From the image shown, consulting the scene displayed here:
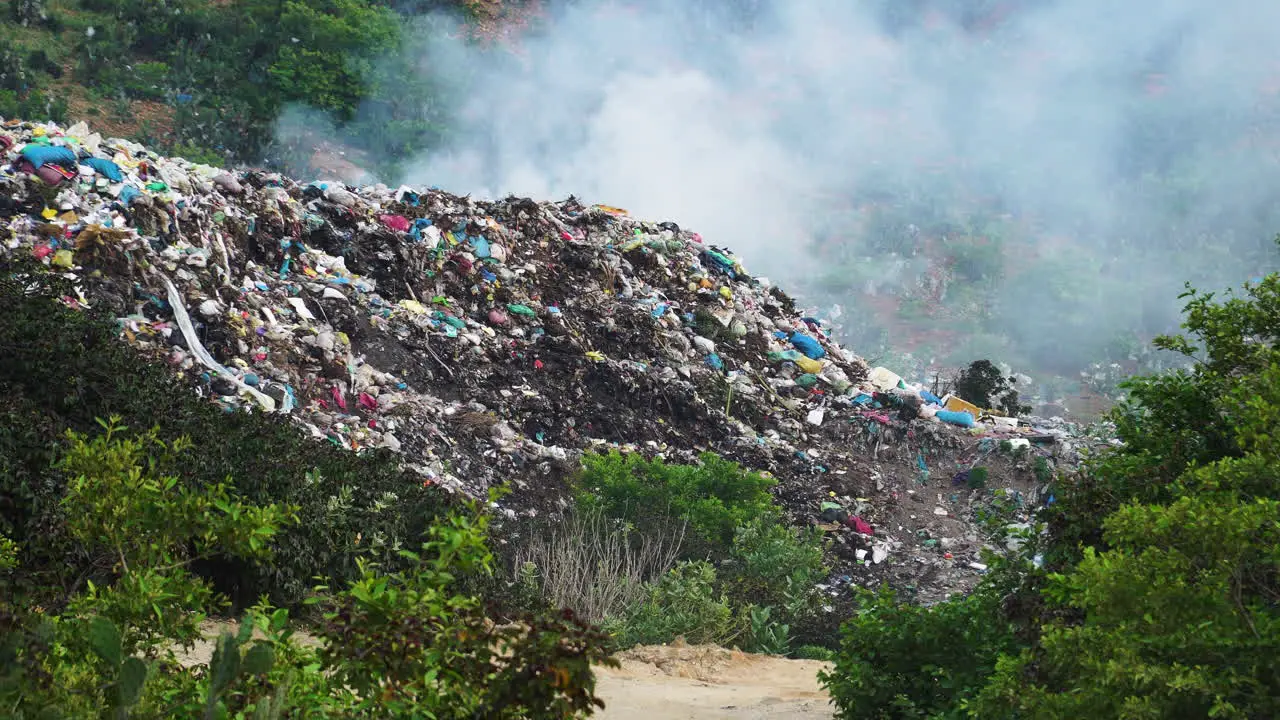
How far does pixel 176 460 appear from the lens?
500cm

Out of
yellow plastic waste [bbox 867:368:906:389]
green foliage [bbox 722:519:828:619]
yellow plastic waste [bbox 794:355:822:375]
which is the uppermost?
yellow plastic waste [bbox 867:368:906:389]

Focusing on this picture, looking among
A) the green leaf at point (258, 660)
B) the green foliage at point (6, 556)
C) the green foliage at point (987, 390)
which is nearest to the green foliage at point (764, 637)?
the green foliage at point (6, 556)

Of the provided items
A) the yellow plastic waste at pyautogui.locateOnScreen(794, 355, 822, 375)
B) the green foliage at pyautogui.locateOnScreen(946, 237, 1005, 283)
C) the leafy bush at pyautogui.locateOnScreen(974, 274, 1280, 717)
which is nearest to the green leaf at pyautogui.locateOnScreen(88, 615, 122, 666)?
the leafy bush at pyautogui.locateOnScreen(974, 274, 1280, 717)

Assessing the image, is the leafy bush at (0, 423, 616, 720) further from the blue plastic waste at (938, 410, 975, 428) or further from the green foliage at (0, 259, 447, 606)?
the blue plastic waste at (938, 410, 975, 428)

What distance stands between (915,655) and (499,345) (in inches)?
275

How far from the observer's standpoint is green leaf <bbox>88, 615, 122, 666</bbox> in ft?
7.78

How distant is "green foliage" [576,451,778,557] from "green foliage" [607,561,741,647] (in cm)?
90

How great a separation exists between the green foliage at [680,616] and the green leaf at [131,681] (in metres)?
4.04

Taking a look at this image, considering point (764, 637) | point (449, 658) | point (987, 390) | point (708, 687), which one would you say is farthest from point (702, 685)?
point (987, 390)

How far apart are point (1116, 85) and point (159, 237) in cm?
3042

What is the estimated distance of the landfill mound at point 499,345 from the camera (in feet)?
27.6

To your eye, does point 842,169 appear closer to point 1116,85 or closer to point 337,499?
point 1116,85

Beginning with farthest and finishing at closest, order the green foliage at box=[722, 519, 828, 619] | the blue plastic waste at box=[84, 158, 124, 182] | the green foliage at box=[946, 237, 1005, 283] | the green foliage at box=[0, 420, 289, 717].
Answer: the green foliage at box=[946, 237, 1005, 283] → the blue plastic waste at box=[84, 158, 124, 182] → the green foliage at box=[722, 519, 828, 619] → the green foliage at box=[0, 420, 289, 717]

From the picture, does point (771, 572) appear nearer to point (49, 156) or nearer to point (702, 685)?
point (702, 685)
